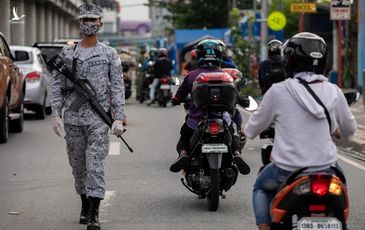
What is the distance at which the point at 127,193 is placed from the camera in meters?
A: 10.4

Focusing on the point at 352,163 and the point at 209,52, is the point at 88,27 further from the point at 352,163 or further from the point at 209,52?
the point at 352,163

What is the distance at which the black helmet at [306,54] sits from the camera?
18.6 ft

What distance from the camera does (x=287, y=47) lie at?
5758 mm

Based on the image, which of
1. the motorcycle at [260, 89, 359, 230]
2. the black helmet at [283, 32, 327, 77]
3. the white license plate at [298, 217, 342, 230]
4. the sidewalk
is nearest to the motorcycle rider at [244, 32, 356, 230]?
the black helmet at [283, 32, 327, 77]

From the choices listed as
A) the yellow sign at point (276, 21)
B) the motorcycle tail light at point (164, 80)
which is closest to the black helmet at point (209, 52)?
the motorcycle tail light at point (164, 80)

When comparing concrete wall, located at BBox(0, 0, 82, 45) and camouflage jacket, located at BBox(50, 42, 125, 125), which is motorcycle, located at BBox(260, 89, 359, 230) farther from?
concrete wall, located at BBox(0, 0, 82, 45)

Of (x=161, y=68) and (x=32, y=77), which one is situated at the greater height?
(x=32, y=77)

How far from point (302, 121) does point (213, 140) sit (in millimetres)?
3469

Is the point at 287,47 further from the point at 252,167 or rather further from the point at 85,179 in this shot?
the point at 252,167

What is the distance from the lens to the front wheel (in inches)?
352

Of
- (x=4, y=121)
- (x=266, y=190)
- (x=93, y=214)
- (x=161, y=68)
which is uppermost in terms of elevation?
(x=266, y=190)

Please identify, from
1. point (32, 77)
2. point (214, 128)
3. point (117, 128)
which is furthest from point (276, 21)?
point (117, 128)

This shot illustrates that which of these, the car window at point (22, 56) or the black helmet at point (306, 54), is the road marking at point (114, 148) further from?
the black helmet at point (306, 54)

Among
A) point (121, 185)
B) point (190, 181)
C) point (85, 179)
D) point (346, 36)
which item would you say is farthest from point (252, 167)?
point (346, 36)
